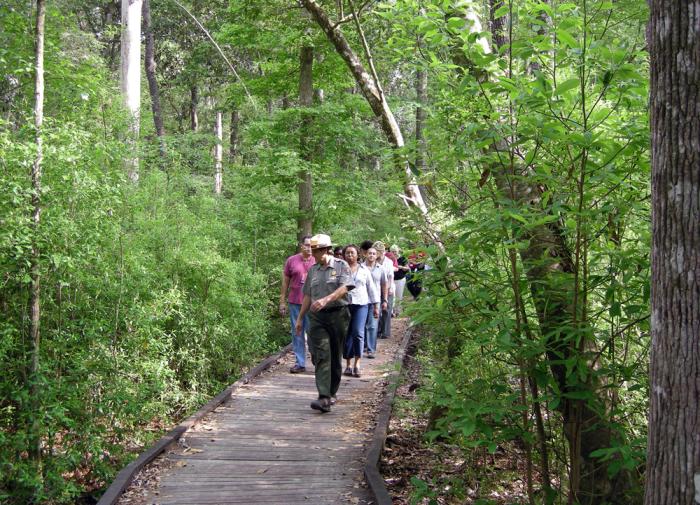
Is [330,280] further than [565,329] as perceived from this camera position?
Yes

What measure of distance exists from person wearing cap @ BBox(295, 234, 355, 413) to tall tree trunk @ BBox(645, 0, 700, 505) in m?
5.67

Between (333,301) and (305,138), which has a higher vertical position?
(305,138)

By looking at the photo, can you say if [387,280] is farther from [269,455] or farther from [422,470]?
[269,455]

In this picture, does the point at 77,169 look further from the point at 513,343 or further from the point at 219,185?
the point at 219,185

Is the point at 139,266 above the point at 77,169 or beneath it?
beneath

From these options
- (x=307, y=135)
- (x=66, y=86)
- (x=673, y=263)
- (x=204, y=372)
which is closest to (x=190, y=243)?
(x=204, y=372)

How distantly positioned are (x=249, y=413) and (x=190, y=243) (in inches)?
122

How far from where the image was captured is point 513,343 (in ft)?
11.9

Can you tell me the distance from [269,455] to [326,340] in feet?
6.01

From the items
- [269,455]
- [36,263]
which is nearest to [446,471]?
[269,455]

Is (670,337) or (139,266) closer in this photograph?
(670,337)

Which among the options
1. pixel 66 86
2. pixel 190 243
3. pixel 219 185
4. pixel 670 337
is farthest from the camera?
pixel 219 185

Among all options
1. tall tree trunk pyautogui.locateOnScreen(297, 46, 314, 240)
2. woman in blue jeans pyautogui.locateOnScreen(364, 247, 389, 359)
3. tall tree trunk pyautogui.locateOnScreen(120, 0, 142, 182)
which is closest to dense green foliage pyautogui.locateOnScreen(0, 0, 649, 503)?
tall tree trunk pyautogui.locateOnScreen(297, 46, 314, 240)

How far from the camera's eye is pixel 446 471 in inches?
260
